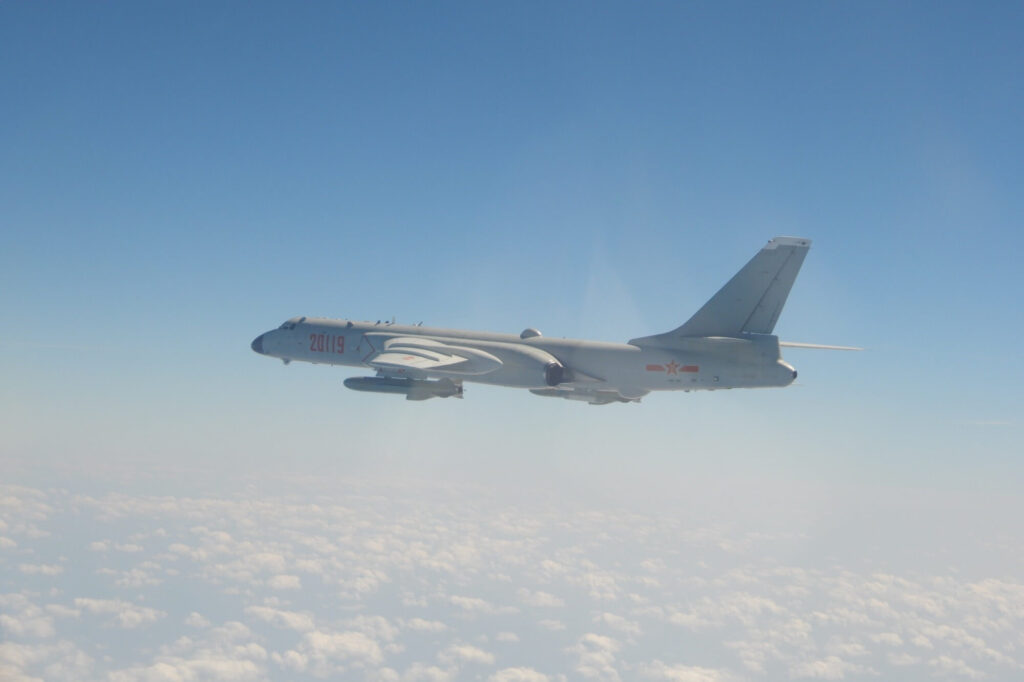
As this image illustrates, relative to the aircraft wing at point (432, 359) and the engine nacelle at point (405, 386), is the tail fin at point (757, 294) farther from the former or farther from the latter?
the engine nacelle at point (405, 386)

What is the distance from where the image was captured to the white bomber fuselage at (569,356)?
23.3m

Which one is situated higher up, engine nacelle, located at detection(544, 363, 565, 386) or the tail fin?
the tail fin

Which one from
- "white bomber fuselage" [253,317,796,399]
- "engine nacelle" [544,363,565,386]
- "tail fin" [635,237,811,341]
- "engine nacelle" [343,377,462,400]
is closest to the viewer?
"tail fin" [635,237,811,341]

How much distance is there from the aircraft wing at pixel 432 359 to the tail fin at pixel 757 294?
29.0 ft

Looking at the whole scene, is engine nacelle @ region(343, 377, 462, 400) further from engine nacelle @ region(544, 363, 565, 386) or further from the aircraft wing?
engine nacelle @ region(544, 363, 565, 386)

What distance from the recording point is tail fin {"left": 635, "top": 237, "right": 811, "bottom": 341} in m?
22.6

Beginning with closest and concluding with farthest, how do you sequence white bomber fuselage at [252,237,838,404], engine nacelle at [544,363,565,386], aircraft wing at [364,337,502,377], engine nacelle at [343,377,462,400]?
white bomber fuselage at [252,237,838,404] → aircraft wing at [364,337,502,377] → engine nacelle at [343,377,462,400] → engine nacelle at [544,363,565,386]

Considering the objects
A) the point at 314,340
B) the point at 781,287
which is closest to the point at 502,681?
the point at 314,340

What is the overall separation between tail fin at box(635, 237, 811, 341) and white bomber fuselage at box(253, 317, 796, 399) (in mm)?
547

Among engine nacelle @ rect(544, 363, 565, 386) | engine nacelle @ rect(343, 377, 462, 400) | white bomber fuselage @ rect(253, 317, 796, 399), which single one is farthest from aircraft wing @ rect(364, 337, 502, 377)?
engine nacelle @ rect(544, 363, 565, 386)

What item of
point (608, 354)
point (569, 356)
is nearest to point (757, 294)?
point (608, 354)

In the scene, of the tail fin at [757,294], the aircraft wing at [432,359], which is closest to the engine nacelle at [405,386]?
the aircraft wing at [432,359]

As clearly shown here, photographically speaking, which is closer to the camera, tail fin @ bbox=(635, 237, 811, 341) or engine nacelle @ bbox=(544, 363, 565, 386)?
tail fin @ bbox=(635, 237, 811, 341)

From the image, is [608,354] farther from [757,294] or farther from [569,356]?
[757,294]
